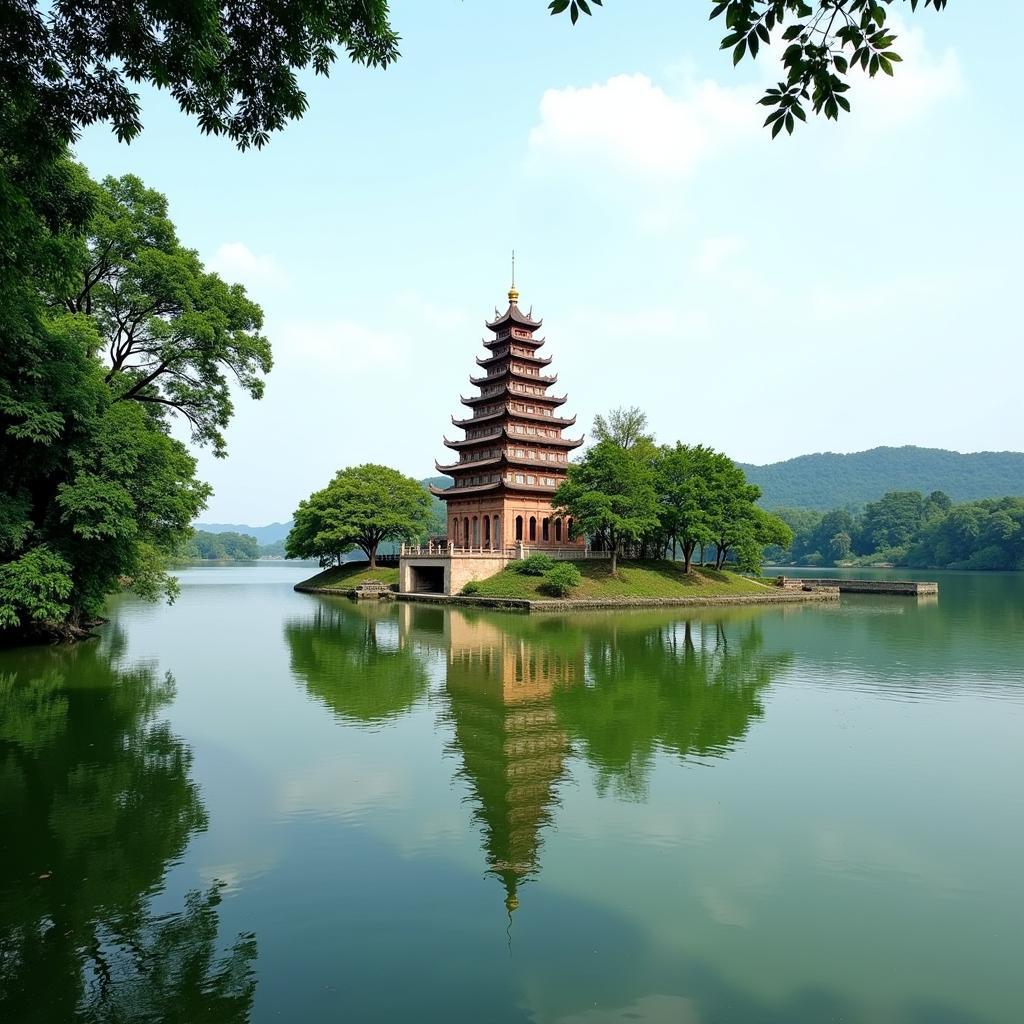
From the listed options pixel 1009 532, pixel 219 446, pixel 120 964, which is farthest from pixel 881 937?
pixel 1009 532

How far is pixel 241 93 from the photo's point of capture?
770cm

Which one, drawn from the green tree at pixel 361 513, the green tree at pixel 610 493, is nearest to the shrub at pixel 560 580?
the green tree at pixel 610 493

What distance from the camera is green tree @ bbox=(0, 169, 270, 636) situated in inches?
733

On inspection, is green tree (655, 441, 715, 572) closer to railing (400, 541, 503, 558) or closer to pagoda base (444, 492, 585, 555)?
pagoda base (444, 492, 585, 555)

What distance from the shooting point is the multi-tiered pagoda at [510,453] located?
159 feet

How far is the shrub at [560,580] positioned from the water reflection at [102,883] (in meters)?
29.1

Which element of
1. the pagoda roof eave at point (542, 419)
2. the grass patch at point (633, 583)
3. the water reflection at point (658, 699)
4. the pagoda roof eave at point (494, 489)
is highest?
the pagoda roof eave at point (542, 419)

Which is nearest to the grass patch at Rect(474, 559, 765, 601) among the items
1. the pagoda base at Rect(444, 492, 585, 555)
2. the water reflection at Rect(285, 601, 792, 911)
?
the pagoda base at Rect(444, 492, 585, 555)

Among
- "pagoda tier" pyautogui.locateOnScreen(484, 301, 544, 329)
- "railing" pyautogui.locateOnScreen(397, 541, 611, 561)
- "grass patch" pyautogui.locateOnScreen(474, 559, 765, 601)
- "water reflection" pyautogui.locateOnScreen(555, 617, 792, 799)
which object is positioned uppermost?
"pagoda tier" pyautogui.locateOnScreen(484, 301, 544, 329)

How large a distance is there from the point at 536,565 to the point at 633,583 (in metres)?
6.41

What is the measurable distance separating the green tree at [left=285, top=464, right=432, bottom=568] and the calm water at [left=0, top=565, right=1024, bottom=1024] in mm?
40087

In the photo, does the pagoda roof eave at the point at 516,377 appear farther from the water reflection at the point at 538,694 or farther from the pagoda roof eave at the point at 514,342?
the water reflection at the point at 538,694

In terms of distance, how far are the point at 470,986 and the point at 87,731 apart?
10.3 metres

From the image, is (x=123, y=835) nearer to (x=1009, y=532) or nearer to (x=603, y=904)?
(x=603, y=904)
